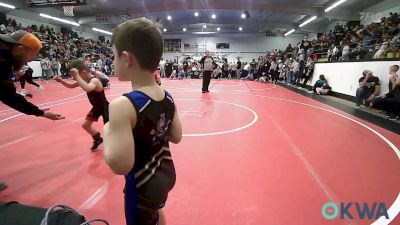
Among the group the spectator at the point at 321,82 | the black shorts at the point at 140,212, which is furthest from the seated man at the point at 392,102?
the black shorts at the point at 140,212

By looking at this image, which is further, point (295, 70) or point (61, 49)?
point (61, 49)

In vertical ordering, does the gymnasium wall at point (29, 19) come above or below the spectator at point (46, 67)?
above

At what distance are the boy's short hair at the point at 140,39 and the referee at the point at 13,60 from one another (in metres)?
1.84

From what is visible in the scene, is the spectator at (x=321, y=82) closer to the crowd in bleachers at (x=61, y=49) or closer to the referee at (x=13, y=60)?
the referee at (x=13, y=60)

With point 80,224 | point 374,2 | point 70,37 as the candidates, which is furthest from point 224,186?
point 70,37

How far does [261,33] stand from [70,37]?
72.6 ft

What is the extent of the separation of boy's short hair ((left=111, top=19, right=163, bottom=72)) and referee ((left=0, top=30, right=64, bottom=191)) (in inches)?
72.5

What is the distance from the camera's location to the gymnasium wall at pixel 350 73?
8.04m

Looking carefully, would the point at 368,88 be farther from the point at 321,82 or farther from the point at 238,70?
the point at 238,70

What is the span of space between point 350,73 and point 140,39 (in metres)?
10.4

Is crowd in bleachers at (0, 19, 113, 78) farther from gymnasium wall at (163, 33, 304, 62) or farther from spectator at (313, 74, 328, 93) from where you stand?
spectator at (313, 74, 328, 93)

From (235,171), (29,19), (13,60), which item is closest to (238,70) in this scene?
(29,19)

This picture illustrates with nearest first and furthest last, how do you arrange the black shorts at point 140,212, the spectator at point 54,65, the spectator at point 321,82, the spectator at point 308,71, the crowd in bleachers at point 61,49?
the black shorts at point 140,212, the spectator at point 321,82, the spectator at point 308,71, the crowd in bleachers at point 61,49, the spectator at point 54,65

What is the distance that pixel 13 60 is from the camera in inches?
104
